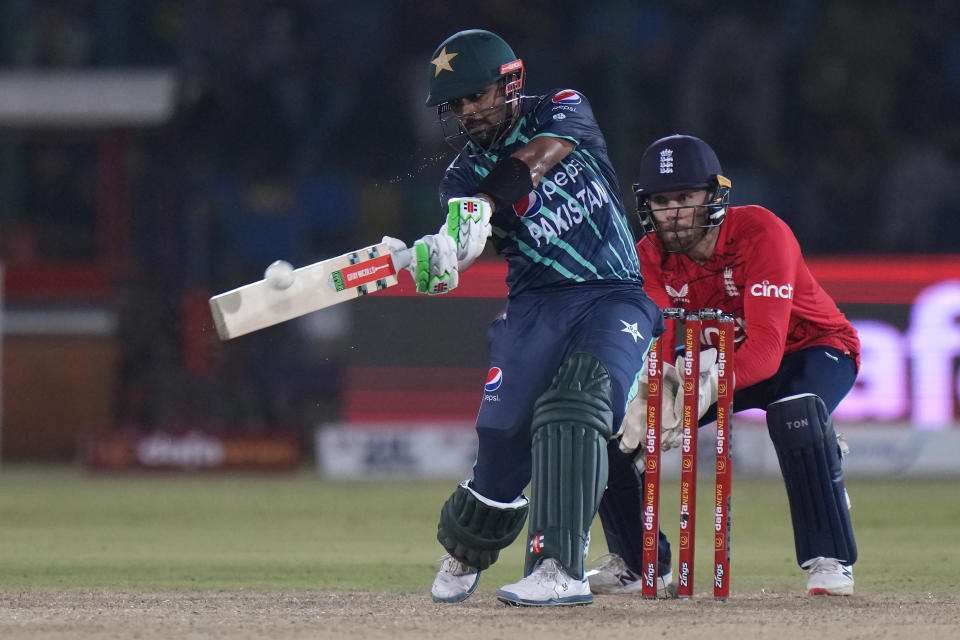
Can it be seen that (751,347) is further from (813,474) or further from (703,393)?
(813,474)

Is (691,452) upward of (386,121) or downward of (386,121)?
downward

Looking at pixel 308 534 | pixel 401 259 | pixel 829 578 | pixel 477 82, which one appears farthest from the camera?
pixel 308 534

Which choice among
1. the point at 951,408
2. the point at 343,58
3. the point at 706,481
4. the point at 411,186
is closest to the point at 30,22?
the point at 343,58

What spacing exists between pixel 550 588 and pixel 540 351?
30.5 inches

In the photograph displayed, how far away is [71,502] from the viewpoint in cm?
1055

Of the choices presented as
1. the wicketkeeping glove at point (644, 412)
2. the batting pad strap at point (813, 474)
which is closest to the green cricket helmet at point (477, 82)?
the wicketkeeping glove at point (644, 412)

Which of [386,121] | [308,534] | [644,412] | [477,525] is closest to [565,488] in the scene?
[477,525]

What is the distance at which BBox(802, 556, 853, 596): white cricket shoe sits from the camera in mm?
5371

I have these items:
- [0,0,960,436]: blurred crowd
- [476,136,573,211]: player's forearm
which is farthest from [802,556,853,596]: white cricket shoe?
[0,0,960,436]: blurred crowd

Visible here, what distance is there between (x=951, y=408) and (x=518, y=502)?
8.10m

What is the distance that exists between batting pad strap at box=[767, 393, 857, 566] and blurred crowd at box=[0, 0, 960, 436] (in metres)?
8.77

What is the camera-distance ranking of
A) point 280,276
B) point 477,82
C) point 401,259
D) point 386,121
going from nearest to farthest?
point 280,276 < point 401,259 < point 477,82 < point 386,121

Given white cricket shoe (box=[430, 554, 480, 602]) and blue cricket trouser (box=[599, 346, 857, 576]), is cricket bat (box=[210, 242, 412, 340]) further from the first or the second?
blue cricket trouser (box=[599, 346, 857, 576])

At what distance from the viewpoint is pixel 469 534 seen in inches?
204
